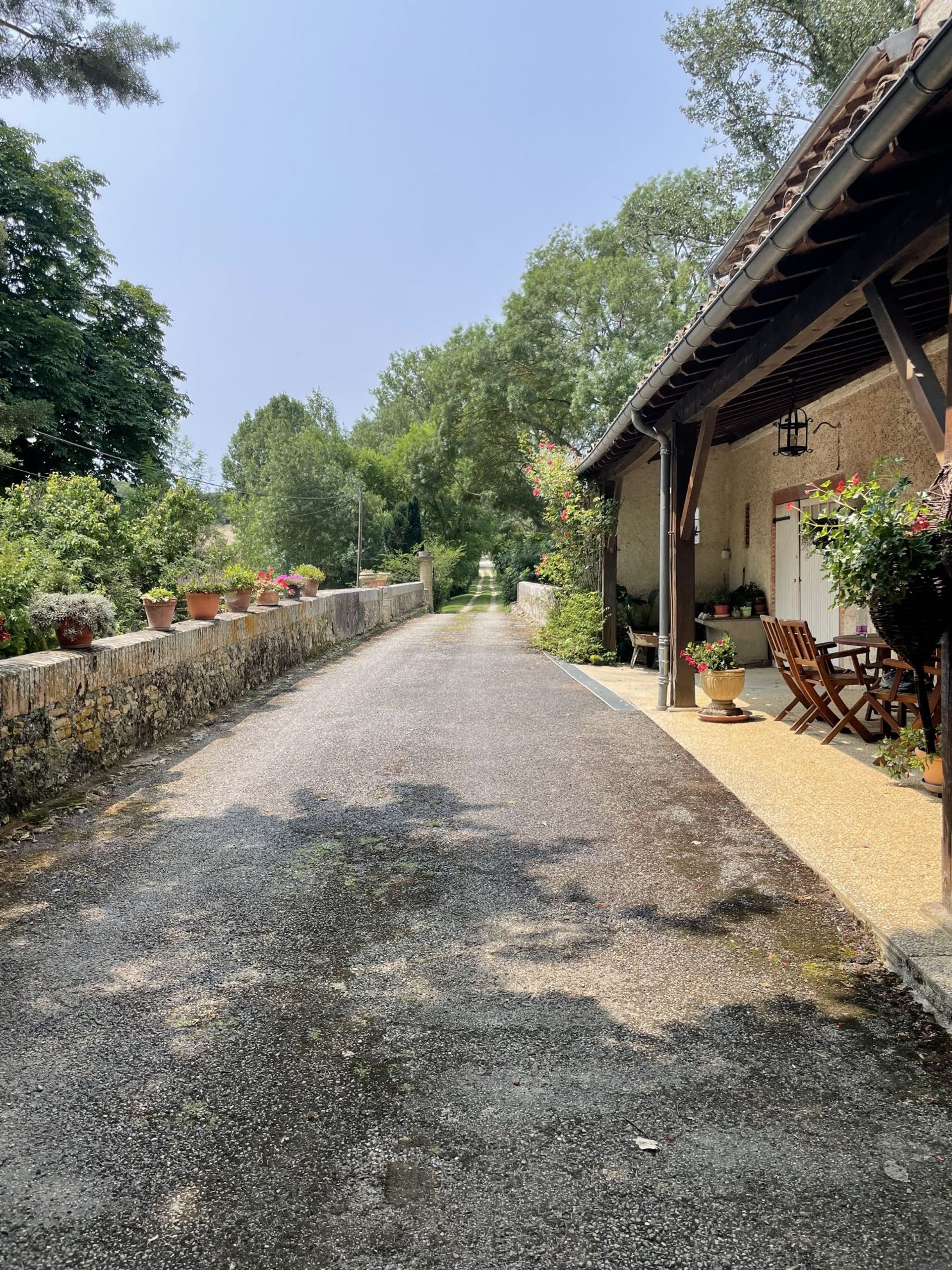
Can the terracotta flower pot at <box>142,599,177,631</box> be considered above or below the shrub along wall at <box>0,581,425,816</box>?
above

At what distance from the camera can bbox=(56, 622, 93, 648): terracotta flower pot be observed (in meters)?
5.53

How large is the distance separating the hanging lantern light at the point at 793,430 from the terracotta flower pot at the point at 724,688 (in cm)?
244

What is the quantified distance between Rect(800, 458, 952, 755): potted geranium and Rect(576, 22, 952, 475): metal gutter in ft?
3.66

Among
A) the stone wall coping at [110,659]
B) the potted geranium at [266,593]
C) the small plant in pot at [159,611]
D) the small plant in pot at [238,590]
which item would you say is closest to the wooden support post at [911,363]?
the stone wall coping at [110,659]

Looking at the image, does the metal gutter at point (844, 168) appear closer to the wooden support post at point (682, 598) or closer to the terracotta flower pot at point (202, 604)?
the wooden support post at point (682, 598)

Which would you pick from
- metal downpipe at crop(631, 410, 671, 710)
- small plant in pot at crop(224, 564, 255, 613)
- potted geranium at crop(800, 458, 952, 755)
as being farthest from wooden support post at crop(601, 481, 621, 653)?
potted geranium at crop(800, 458, 952, 755)

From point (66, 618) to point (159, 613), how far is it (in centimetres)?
183

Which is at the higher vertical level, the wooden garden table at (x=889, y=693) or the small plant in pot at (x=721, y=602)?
the small plant in pot at (x=721, y=602)

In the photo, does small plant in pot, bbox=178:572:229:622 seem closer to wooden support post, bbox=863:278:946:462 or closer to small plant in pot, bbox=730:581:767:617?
wooden support post, bbox=863:278:946:462

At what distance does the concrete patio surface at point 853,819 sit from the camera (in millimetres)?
2873

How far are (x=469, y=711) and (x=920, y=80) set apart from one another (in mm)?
6253

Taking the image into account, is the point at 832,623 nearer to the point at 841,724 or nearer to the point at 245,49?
the point at 841,724

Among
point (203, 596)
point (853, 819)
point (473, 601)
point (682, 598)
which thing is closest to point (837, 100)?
point (853, 819)

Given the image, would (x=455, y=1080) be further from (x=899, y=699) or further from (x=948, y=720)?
(x=899, y=699)
